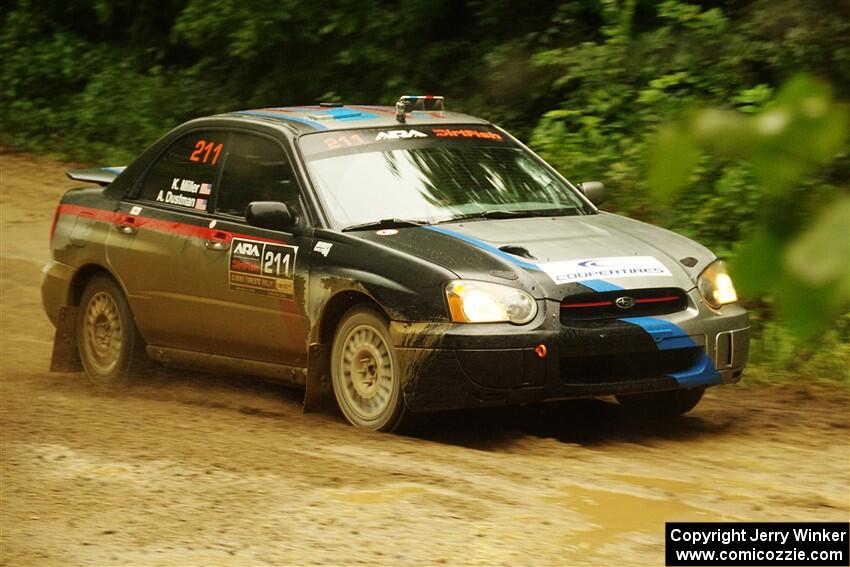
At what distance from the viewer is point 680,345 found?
253 inches

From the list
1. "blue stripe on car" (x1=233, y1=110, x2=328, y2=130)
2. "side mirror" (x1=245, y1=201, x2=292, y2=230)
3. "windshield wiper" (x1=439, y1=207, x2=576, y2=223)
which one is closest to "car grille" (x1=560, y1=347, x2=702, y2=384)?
"windshield wiper" (x1=439, y1=207, x2=576, y2=223)

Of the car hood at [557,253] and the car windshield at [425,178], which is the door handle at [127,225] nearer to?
the car windshield at [425,178]

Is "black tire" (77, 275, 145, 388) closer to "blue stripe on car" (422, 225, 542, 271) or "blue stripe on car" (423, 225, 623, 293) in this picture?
"blue stripe on car" (422, 225, 542, 271)

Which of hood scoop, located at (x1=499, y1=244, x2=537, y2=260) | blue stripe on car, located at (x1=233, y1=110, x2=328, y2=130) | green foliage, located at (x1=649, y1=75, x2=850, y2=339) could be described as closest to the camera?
green foliage, located at (x1=649, y1=75, x2=850, y2=339)

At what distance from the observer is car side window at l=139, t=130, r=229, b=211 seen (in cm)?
778

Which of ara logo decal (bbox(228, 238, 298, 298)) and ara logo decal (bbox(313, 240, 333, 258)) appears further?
ara logo decal (bbox(228, 238, 298, 298))

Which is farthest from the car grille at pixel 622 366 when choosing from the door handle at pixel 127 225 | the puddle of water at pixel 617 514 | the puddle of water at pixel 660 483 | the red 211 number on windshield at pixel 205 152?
the door handle at pixel 127 225

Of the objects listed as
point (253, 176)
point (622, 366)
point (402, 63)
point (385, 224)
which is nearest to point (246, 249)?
point (253, 176)

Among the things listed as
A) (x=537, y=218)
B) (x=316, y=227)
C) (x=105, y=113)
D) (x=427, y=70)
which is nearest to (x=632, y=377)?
(x=537, y=218)

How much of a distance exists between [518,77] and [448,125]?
625 centimetres

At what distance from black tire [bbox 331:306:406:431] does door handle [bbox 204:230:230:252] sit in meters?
0.90

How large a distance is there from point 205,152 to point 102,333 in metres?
1.42

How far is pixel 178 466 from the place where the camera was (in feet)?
19.5

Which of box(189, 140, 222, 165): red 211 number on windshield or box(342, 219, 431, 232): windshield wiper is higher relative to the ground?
box(189, 140, 222, 165): red 211 number on windshield
